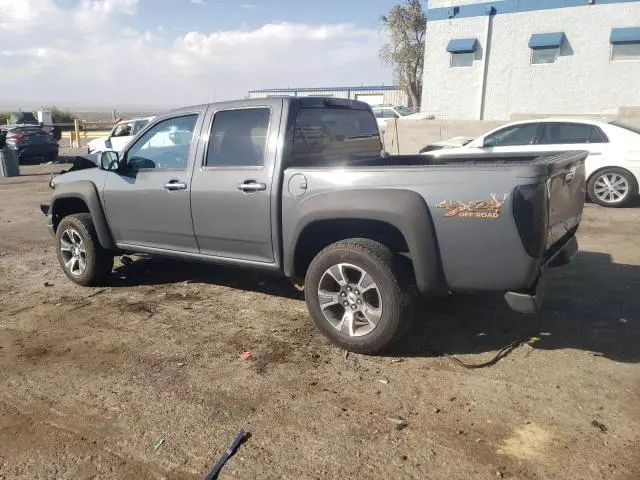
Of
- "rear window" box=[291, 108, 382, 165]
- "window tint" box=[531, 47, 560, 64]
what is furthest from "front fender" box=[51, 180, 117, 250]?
"window tint" box=[531, 47, 560, 64]

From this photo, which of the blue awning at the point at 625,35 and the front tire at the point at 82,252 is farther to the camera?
the blue awning at the point at 625,35

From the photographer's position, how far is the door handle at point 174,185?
481 centimetres

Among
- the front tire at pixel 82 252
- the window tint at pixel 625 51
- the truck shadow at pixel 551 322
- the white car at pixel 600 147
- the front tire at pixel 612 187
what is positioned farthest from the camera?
the window tint at pixel 625 51

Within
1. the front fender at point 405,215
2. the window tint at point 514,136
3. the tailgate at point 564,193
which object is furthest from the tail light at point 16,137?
the tailgate at point 564,193

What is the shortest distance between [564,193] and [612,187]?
21.6 ft

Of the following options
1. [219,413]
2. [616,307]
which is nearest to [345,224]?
[219,413]

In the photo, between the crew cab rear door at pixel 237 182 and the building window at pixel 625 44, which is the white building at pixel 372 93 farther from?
the crew cab rear door at pixel 237 182

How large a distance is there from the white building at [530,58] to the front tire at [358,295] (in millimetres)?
16932

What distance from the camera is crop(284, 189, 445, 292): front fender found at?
355cm

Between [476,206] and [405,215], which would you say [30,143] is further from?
[476,206]

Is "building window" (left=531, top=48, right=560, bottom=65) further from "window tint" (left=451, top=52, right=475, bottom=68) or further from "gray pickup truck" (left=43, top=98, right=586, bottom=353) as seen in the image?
"gray pickup truck" (left=43, top=98, right=586, bottom=353)

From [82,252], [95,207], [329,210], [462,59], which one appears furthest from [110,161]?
[462,59]

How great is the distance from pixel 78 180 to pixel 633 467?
5343 millimetres

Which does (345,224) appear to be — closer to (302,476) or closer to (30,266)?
(302,476)
